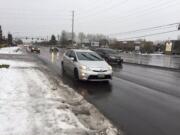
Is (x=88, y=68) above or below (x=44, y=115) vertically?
above

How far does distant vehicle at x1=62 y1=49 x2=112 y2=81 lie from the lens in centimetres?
1338

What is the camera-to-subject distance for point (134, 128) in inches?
262

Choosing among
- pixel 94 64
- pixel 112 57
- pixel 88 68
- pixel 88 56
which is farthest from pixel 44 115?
pixel 112 57

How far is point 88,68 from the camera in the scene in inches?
529

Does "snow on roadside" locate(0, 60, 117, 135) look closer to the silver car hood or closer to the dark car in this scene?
the silver car hood

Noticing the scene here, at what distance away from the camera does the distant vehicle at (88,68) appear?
13.4 metres

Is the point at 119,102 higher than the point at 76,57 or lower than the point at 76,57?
lower

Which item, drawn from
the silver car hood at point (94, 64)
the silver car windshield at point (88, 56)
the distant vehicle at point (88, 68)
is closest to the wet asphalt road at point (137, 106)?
the distant vehicle at point (88, 68)

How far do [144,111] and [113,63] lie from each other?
22.6 meters

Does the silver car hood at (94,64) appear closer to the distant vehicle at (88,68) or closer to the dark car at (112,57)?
the distant vehicle at (88,68)

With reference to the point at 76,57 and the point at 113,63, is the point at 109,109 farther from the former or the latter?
the point at 113,63

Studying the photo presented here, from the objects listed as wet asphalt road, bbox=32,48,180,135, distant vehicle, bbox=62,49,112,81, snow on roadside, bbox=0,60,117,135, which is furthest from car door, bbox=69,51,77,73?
snow on roadside, bbox=0,60,117,135

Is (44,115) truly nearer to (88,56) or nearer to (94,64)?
(94,64)

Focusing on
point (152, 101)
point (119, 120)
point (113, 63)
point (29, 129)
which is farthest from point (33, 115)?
point (113, 63)
